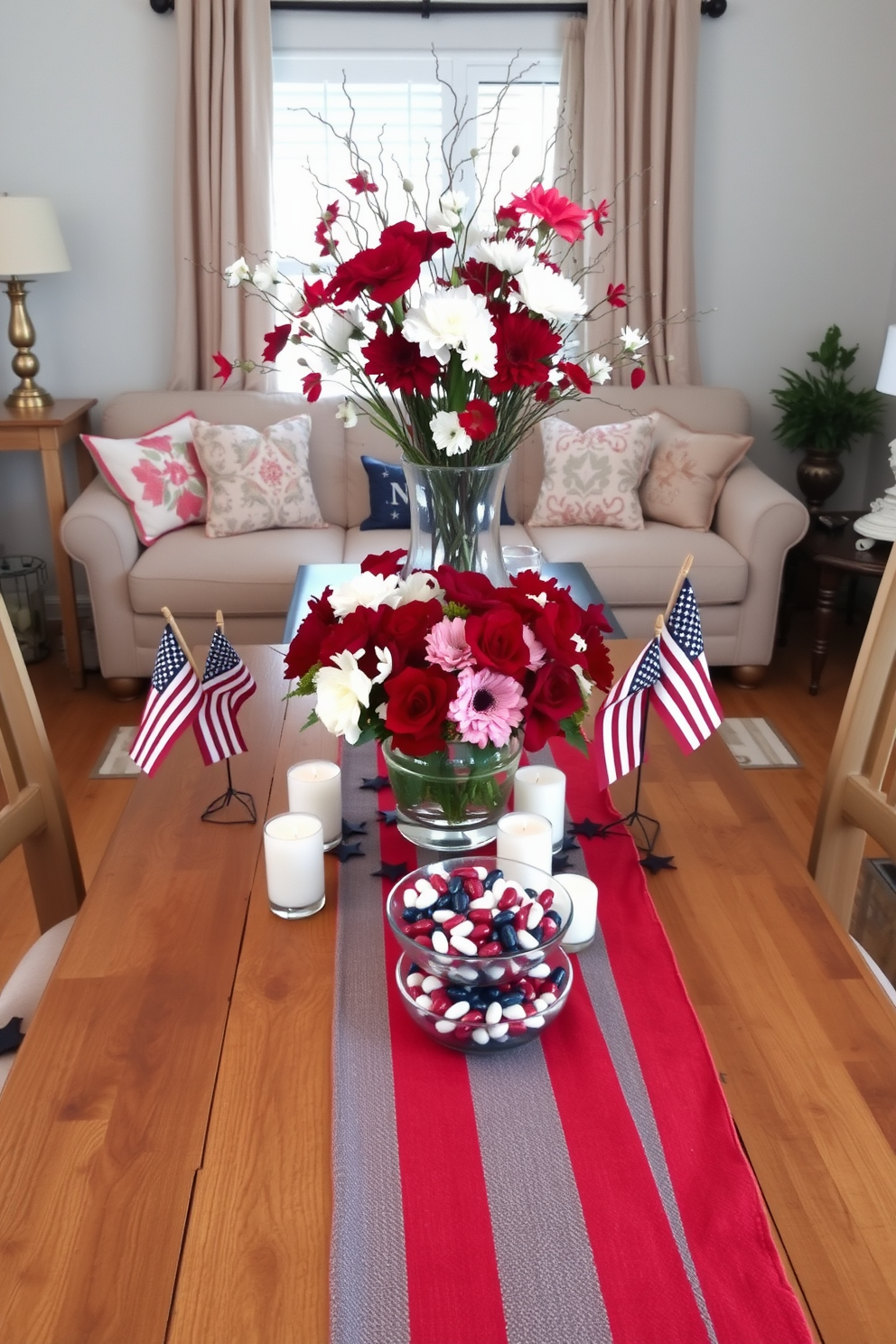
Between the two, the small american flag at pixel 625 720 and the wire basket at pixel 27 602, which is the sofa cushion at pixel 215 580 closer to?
the wire basket at pixel 27 602

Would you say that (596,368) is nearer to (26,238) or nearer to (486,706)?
(486,706)

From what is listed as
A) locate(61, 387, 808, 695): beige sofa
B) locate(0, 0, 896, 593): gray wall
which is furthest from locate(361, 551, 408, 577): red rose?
locate(0, 0, 896, 593): gray wall

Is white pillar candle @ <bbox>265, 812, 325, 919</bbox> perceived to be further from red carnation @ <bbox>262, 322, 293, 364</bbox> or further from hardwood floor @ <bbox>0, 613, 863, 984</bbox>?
hardwood floor @ <bbox>0, 613, 863, 984</bbox>

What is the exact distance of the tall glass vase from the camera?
4.51ft

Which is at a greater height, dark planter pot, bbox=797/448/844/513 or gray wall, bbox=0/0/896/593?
gray wall, bbox=0/0/896/593

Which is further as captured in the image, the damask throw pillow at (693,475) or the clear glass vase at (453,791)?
the damask throw pillow at (693,475)

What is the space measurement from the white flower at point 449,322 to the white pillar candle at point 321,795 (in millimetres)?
522

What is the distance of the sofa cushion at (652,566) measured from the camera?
11.5 feet

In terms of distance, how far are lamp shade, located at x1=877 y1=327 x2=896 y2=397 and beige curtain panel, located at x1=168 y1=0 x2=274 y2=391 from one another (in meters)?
2.13

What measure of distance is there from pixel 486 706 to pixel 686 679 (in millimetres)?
331

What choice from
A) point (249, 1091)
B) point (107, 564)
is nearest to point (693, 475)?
point (107, 564)

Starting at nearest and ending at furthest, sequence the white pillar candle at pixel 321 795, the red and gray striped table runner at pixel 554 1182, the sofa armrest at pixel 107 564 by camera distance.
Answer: the red and gray striped table runner at pixel 554 1182 → the white pillar candle at pixel 321 795 → the sofa armrest at pixel 107 564

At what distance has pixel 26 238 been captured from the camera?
3584 millimetres

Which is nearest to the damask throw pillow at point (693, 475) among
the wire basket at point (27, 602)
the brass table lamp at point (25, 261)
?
the brass table lamp at point (25, 261)
